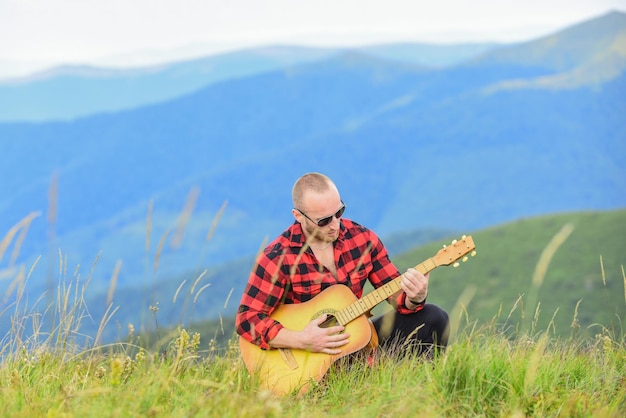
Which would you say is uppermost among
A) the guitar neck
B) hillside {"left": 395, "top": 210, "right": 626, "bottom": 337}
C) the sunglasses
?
the sunglasses

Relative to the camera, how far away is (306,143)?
153 m

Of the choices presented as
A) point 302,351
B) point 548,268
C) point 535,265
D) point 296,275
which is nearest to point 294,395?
point 302,351

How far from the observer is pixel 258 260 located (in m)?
4.15

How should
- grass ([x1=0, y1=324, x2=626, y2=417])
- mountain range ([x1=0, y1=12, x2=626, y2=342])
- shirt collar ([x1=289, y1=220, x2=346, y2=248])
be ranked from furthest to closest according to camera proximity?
mountain range ([x1=0, y1=12, x2=626, y2=342]) → shirt collar ([x1=289, y1=220, x2=346, y2=248]) → grass ([x1=0, y1=324, x2=626, y2=417])

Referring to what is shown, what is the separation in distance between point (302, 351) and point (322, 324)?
188mm

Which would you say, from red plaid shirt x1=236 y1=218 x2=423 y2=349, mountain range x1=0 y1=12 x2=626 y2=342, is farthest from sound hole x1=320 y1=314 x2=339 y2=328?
mountain range x1=0 y1=12 x2=626 y2=342

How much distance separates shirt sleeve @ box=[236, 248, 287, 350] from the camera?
4297 millimetres

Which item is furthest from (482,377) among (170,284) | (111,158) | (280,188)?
(111,158)

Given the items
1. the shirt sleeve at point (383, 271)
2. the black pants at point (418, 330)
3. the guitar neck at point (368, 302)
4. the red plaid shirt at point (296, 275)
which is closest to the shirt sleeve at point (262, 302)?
the red plaid shirt at point (296, 275)

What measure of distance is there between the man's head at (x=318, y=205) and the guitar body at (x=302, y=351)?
14.1 inches

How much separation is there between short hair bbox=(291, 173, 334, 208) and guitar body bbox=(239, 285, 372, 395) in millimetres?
544

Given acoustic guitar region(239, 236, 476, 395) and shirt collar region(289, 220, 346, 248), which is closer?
acoustic guitar region(239, 236, 476, 395)

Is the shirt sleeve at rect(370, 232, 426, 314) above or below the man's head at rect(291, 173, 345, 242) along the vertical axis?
below

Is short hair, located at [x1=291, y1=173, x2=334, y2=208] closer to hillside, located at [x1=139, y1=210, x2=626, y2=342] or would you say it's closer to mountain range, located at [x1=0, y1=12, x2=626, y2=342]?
hillside, located at [x1=139, y1=210, x2=626, y2=342]
